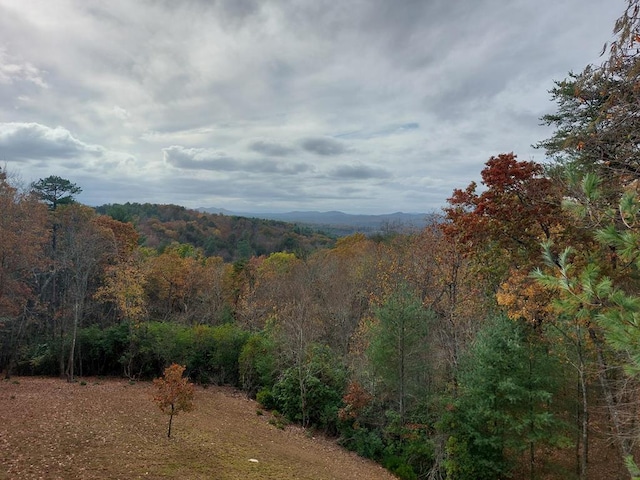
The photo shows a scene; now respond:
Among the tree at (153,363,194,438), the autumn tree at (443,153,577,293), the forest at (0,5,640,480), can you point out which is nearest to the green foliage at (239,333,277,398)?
the forest at (0,5,640,480)

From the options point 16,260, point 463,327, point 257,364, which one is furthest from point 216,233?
point 463,327

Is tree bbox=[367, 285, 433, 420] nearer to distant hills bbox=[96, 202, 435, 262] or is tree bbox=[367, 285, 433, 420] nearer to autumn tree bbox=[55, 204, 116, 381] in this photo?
autumn tree bbox=[55, 204, 116, 381]

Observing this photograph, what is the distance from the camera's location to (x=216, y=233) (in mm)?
75875

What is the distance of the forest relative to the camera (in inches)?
221

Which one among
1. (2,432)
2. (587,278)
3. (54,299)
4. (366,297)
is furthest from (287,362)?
(587,278)

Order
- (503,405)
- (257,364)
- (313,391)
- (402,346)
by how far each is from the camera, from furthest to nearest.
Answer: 1. (257,364)
2. (313,391)
3. (402,346)
4. (503,405)

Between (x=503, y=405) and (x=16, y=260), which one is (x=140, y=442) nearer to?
(x=503, y=405)

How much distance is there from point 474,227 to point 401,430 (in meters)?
8.06

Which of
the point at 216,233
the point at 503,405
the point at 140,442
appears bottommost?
the point at 140,442

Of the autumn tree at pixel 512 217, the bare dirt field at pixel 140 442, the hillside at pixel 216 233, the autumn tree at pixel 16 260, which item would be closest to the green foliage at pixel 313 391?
the bare dirt field at pixel 140 442

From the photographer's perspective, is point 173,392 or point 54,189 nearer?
point 173,392

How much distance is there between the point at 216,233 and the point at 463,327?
65839mm

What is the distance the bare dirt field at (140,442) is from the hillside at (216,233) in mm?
39159

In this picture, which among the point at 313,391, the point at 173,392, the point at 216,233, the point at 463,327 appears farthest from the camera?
the point at 216,233
